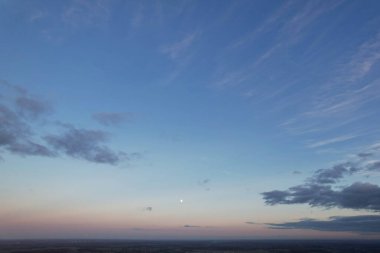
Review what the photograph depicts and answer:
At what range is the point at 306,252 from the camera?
154000mm

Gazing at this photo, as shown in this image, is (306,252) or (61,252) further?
(306,252)

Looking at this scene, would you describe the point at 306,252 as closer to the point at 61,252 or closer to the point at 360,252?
the point at 360,252

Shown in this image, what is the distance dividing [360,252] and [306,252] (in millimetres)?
20874

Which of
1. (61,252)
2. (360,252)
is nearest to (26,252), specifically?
(61,252)

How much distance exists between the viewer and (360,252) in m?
153

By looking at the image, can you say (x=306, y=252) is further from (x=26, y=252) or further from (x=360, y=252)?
(x=26, y=252)

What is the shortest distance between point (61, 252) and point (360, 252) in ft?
370

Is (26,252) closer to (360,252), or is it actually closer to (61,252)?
(61,252)

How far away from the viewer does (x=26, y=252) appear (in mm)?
133875

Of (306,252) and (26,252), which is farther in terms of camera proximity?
(306,252)

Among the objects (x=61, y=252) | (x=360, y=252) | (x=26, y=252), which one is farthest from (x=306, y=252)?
(x=26, y=252)

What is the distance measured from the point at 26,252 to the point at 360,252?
12463cm

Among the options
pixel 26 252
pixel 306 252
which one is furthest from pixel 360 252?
pixel 26 252

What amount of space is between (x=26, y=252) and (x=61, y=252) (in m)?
12.1
